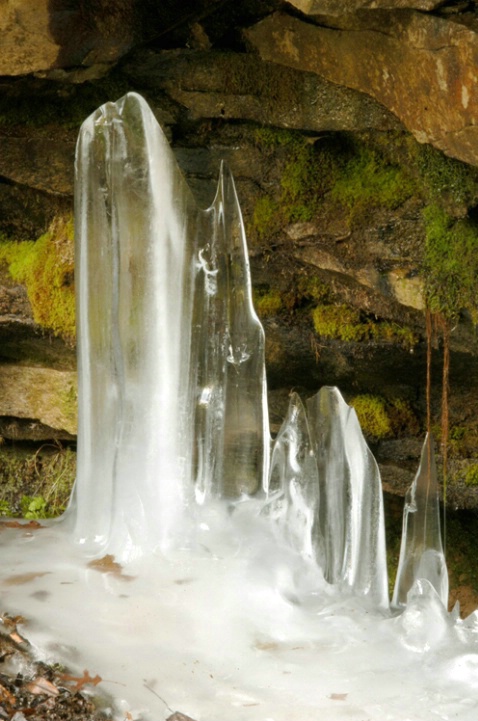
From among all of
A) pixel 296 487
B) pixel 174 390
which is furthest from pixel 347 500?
pixel 174 390

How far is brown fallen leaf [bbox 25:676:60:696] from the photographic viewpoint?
120 inches

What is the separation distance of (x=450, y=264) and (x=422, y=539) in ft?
4.73

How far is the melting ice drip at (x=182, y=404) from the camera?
4.18 meters

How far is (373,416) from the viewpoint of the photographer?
19.2 ft

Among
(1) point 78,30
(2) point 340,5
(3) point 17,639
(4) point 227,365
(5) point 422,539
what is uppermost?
(1) point 78,30

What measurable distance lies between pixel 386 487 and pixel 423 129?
9.36ft

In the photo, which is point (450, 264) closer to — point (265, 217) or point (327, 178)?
point (327, 178)

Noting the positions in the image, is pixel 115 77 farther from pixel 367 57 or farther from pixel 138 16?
pixel 367 57

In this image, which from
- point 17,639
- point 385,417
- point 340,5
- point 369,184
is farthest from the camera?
point 385,417

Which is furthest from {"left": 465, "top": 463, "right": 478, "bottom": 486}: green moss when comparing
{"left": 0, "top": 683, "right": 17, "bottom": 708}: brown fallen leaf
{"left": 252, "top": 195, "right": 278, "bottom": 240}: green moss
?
{"left": 0, "top": 683, "right": 17, "bottom": 708}: brown fallen leaf

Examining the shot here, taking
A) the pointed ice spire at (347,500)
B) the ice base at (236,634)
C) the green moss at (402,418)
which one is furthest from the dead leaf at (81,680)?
the green moss at (402,418)

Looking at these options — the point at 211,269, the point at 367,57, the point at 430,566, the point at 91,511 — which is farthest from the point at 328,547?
the point at 367,57

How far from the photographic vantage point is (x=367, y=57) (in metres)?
3.98

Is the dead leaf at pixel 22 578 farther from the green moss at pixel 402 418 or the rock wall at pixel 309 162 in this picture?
the green moss at pixel 402 418
